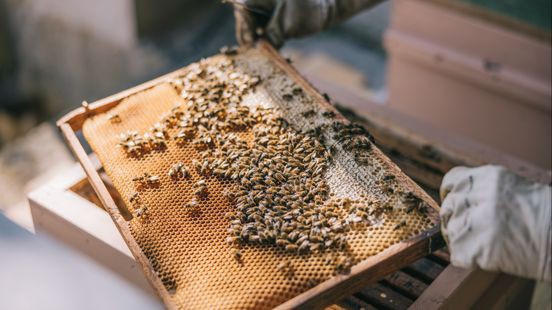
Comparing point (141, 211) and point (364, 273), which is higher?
point (141, 211)

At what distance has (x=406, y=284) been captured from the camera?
266 cm

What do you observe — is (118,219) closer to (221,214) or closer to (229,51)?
(221,214)

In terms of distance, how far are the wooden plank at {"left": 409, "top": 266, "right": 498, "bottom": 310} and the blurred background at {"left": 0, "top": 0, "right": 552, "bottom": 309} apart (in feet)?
2.64

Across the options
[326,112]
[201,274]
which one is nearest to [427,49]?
[326,112]

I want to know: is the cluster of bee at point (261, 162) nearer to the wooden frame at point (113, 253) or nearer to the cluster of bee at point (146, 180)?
the cluster of bee at point (146, 180)

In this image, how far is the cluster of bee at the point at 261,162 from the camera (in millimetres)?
2230

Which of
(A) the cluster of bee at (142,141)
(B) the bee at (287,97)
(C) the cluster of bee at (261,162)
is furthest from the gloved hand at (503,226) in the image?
(A) the cluster of bee at (142,141)

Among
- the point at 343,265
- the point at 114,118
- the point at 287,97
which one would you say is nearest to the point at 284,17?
the point at 287,97

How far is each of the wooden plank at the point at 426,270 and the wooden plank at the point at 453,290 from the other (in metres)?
0.08

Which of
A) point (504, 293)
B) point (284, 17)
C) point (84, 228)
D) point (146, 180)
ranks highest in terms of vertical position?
point (284, 17)

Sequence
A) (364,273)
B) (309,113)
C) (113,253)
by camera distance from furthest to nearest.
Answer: (113,253) < (309,113) < (364,273)

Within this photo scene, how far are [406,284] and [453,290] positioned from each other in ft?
0.66

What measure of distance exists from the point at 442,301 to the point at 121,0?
4.43m

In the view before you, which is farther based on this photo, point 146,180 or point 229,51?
point 229,51
